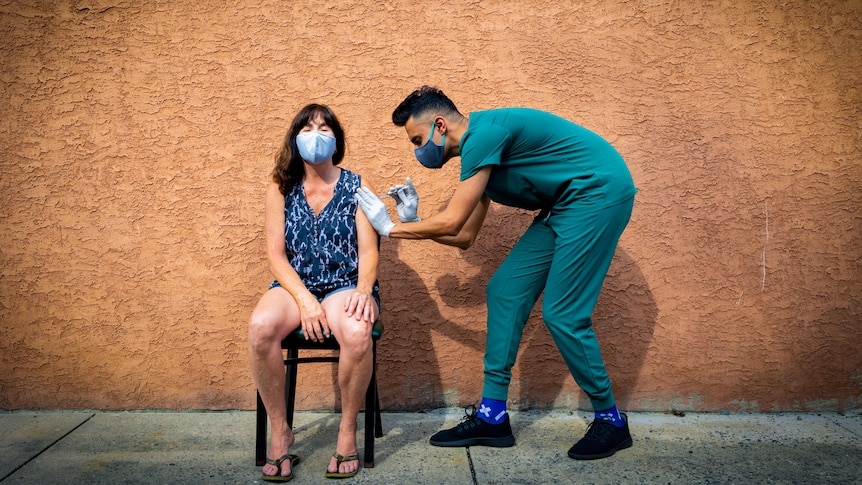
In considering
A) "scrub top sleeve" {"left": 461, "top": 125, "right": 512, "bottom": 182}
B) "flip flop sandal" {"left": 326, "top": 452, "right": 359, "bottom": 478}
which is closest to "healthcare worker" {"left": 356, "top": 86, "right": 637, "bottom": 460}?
"scrub top sleeve" {"left": 461, "top": 125, "right": 512, "bottom": 182}

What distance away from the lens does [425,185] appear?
3.29m

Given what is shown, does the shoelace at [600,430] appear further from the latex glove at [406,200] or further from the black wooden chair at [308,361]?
the latex glove at [406,200]

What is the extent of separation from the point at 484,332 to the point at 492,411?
555mm

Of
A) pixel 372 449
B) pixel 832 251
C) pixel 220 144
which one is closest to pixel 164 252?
pixel 220 144

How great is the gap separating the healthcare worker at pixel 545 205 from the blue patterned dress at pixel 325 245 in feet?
0.42

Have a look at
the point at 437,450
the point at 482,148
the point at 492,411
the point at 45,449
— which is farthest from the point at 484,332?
the point at 45,449

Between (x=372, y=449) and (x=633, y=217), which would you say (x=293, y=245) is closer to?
(x=372, y=449)

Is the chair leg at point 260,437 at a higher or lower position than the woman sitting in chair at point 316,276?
lower

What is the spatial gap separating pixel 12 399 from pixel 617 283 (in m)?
3.11

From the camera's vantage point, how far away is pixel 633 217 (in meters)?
3.35

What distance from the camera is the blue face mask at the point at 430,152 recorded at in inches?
108

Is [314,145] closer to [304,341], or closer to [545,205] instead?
[304,341]

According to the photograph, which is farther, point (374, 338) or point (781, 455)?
point (781, 455)

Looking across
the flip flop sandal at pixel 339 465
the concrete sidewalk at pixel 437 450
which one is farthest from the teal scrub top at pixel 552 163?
the flip flop sandal at pixel 339 465
